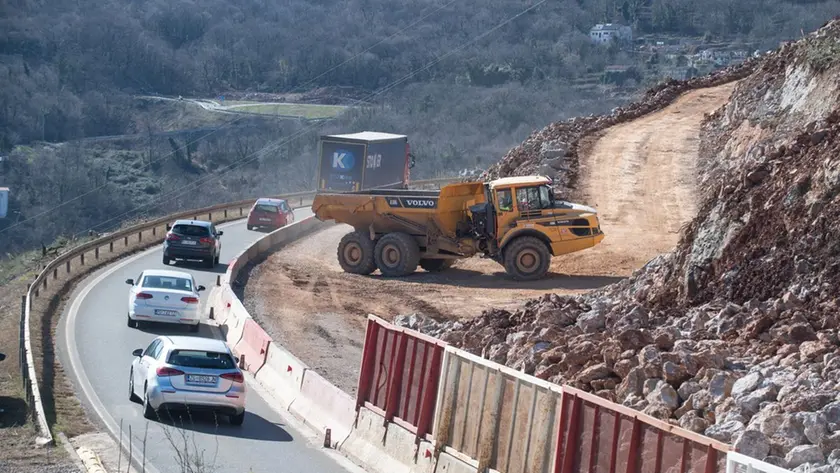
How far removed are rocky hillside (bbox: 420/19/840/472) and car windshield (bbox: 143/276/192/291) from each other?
23.6 ft

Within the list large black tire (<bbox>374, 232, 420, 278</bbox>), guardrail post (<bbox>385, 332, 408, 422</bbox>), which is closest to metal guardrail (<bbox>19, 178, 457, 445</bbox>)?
guardrail post (<bbox>385, 332, 408, 422</bbox>)

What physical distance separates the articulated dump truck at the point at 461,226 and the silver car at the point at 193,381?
47.1ft

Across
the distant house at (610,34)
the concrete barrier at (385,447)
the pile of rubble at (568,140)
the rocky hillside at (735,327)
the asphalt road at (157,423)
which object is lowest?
the asphalt road at (157,423)

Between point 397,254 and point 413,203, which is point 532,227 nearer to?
point 413,203

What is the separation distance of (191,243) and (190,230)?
1.60 ft

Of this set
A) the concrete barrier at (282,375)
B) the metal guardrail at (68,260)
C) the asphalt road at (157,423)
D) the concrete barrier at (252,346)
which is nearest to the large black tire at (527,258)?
the asphalt road at (157,423)

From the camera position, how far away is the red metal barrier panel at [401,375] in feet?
49.6

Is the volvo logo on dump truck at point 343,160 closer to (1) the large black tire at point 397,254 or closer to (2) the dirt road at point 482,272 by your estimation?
(2) the dirt road at point 482,272

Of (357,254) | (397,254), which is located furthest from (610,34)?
(397,254)

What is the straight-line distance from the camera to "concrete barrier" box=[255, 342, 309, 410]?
20.5 metres

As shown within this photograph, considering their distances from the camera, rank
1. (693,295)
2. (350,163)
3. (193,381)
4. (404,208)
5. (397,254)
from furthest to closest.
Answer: (350,163) < (397,254) < (404,208) < (193,381) < (693,295)

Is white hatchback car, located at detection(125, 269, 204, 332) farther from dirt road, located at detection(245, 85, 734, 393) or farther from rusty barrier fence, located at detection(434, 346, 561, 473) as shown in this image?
rusty barrier fence, located at detection(434, 346, 561, 473)

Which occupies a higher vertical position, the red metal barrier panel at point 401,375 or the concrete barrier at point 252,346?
the red metal barrier panel at point 401,375

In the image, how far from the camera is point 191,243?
124 feet
